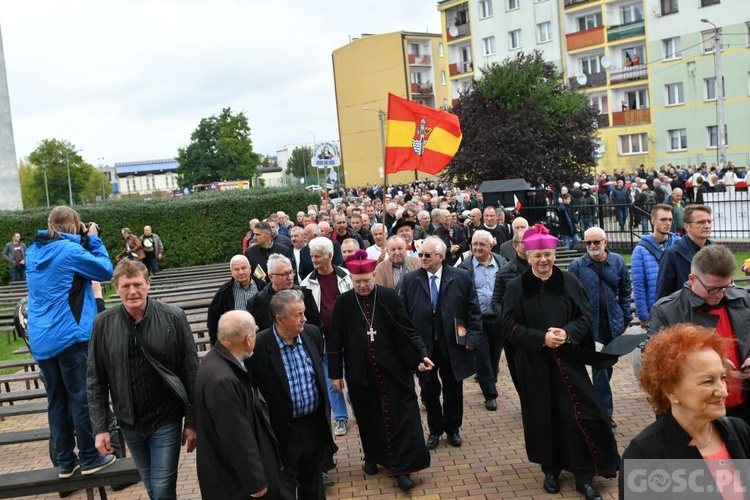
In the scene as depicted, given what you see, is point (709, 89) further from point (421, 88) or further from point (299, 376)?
point (299, 376)

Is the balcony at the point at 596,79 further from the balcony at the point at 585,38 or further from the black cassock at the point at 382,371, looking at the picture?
the black cassock at the point at 382,371

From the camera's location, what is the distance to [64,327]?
19.7ft

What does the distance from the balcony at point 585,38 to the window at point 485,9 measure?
7.81 m

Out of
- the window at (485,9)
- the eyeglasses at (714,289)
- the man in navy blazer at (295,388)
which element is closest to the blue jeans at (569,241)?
the man in navy blazer at (295,388)

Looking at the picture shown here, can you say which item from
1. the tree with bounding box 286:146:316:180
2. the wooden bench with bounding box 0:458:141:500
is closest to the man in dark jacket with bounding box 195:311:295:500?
the wooden bench with bounding box 0:458:141:500

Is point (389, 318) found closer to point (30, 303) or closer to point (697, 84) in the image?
point (30, 303)

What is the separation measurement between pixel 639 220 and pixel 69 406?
17884 millimetres

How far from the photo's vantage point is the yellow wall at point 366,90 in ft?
251

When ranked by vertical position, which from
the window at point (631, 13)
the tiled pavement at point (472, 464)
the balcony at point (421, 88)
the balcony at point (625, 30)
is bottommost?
the tiled pavement at point (472, 464)

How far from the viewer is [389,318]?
696 cm

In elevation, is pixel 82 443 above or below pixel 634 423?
above

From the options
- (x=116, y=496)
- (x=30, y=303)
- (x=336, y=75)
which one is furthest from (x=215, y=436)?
A: (x=336, y=75)

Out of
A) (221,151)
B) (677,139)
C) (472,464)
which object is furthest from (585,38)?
(472,464)

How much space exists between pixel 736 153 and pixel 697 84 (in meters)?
5.15
